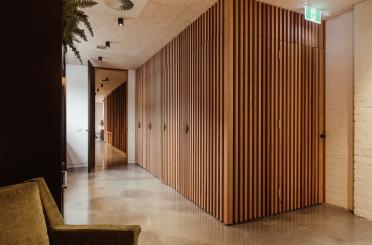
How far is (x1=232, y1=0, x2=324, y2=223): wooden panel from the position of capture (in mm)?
3602

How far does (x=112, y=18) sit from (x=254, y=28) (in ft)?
7.68

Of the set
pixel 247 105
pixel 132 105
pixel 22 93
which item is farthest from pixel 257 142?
pixel 132 105

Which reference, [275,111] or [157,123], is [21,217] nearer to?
[275,111]

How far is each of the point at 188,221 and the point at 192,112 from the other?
182cm

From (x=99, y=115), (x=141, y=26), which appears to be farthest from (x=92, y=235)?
(x=99, y=115)

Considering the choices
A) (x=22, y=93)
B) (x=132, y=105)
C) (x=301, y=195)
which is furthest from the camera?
(x=132, y=105)

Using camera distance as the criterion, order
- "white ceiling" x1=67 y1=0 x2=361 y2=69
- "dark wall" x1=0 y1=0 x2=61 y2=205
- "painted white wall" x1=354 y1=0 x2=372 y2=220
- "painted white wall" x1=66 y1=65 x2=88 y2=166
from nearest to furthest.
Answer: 1. "dark wall" x1=0 y1=0 x2=61 y2=205
2. "painted white wall" x1=354 y1=0 x2=372 y2=220
3. "white ceiling" x1=67 y1=0 x2=361 y2=69
4. "painted white wall" x1=66 y1=65 x2=88 y2=166

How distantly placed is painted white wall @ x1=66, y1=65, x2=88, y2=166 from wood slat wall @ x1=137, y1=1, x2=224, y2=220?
2584 millimetres

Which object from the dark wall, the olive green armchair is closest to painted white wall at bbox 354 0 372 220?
the olive green armchair

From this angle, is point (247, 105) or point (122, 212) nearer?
point (247, 105)

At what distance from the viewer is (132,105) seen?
8805 millimetres

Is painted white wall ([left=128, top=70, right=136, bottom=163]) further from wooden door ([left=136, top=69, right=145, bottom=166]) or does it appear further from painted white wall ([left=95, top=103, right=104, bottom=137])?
painted white wall ([left=95, top=103, right=104, bottom=137])

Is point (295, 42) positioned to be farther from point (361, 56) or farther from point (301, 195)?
point (301, 195)

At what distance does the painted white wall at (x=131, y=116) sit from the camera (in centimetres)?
871
